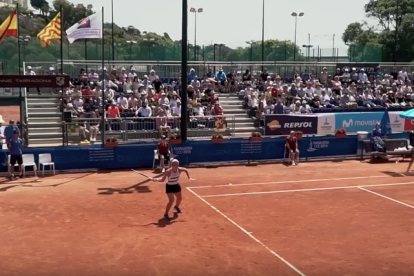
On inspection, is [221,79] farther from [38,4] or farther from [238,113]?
[38,4]

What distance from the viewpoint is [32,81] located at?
22.7 meters

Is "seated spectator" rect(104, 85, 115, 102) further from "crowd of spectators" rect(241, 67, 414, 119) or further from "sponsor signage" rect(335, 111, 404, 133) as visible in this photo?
"sponsor signage" rect(335, 111, 404, 133)

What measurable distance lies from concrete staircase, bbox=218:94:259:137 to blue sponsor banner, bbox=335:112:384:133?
5219mm

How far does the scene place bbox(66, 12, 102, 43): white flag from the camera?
80.1ft

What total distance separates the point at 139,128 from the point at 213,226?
510 inches

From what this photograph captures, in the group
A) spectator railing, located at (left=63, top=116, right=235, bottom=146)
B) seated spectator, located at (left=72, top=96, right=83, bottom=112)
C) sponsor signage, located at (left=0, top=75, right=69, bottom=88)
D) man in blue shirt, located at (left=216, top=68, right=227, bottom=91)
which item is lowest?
spectator railing, located at (left=63, top=116, right=235, bottom=146)

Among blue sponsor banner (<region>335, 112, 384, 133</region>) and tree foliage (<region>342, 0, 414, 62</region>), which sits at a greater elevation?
tree foliage (<region>342, 0, 414, 62</region>)

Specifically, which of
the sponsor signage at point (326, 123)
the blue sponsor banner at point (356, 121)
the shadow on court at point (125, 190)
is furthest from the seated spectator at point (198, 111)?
the shadow on court at point (125, 190)

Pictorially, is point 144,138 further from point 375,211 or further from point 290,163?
point 375,211

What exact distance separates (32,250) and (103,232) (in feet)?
6.36

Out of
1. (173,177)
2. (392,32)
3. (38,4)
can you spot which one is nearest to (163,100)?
(173,177)

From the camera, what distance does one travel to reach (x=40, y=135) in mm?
25719

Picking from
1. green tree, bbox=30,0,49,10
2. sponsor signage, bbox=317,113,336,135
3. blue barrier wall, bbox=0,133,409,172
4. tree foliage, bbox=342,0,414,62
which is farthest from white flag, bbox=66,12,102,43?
green tree, bbox=30,0,49,10

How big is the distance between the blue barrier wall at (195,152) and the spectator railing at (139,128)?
221 centimetres
